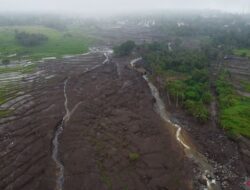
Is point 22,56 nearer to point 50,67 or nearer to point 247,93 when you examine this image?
point 50,67

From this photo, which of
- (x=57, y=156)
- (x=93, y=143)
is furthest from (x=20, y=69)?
(x=57, y=156)

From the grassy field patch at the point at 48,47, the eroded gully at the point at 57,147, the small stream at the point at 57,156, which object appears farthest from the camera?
the grassy field patch at the point at 48,47

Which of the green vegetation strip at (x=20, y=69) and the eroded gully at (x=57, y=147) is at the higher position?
the eroded gully at (x=57, y=147)

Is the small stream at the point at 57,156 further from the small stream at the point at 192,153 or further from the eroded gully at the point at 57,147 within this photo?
the small stream at the point at 192,153

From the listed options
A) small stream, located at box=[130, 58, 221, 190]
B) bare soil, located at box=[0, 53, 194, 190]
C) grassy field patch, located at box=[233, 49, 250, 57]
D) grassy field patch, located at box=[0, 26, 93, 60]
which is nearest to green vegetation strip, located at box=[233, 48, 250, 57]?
grassy field patch, located at box=[233, 49, 250, 57]

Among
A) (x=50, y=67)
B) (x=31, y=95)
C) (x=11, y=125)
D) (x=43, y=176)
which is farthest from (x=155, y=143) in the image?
(x=50, y=67)

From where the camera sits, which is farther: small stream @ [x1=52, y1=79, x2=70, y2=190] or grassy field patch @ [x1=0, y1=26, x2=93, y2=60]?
grassy field patch @ [x1=0, y1=26, x2=93, y2=60]

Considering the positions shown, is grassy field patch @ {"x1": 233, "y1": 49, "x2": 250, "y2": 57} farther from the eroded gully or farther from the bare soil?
the eroded gully

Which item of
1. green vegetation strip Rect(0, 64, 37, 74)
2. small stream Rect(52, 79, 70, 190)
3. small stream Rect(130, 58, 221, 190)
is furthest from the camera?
green vegetation strip Rect(0, 64, 37, 74)

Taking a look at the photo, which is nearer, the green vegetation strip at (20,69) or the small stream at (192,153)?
the small stream at (192,153)

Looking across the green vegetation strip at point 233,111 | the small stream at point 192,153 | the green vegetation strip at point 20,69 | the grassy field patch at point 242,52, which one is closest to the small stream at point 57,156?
the small stream at point 192,153

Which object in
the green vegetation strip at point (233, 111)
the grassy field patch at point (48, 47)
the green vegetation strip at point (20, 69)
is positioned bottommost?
the grassy field patch at point (48, 47)
